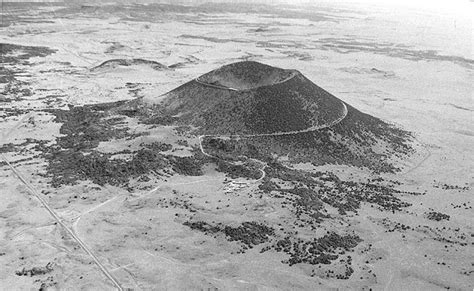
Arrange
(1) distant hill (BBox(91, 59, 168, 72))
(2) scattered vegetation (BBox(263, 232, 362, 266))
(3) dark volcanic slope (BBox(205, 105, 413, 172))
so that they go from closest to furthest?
(2) scattered vegetation (BBox(263, 232, 362, 266))
(3) dark volcanic slope (BBox(205, 105, 413, 172))
(1) distant hill (BBox(91, 59, 168, 72))

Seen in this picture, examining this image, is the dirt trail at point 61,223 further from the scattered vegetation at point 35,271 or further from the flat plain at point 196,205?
the scattered vegetation at point 35,271

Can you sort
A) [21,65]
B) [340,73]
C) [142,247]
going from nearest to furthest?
1. [142,247]
2. [21,65]
3. [340,73]

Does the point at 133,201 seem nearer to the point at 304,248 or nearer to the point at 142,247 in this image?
the point at 142,247

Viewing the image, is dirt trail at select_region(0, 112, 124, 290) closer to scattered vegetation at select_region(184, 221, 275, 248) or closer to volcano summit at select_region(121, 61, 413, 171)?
scattered vegetation at select_region(184, 221, 275, 248)

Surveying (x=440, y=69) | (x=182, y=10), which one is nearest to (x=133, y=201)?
(x=440, y=69)

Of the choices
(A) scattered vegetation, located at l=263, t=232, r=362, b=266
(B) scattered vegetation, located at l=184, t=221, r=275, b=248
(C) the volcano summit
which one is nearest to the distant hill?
(C) the volcano summit

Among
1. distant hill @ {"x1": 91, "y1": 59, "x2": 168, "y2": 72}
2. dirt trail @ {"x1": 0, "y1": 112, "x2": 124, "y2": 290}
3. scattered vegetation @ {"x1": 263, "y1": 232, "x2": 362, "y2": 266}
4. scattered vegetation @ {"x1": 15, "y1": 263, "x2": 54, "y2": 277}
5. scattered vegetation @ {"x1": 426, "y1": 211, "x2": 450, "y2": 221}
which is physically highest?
distant hill @ {"x1": 91, "y1": 59, "x2": 168, "y2": 72}

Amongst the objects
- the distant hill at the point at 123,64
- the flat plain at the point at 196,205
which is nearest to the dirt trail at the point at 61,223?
the flat plain at the point at 196,205

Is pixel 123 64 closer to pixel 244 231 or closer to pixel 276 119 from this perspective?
pixel 276 119

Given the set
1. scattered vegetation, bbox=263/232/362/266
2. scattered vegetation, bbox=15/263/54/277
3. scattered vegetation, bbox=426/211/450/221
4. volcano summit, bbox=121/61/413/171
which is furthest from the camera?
volcano summit, bbox=121/61/413/171
